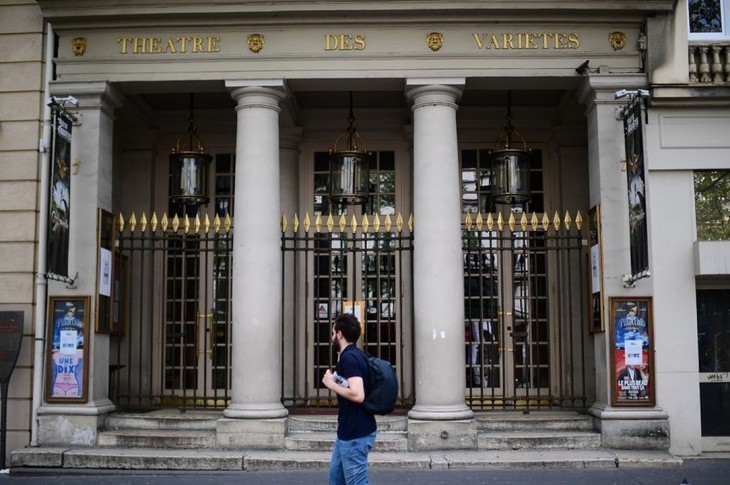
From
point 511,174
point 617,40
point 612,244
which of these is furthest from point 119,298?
point 617,40

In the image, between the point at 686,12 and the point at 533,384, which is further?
the point at 533,384

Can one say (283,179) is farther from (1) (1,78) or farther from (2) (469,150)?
(1) (1,78)

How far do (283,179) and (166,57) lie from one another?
10.9 ft

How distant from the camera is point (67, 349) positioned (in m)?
11.7

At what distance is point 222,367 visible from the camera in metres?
14.4

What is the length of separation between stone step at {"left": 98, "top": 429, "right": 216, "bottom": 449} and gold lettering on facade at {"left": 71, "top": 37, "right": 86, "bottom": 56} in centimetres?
527

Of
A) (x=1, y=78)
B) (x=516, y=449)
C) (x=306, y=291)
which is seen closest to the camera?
(x=516, y=449)

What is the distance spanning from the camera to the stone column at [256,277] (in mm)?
11445

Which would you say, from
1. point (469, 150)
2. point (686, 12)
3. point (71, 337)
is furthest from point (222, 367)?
point (686, 12)

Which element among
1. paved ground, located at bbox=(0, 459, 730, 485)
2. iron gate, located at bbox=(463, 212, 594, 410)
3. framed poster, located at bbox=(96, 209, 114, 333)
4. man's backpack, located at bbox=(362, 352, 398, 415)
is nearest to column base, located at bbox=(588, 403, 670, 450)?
paved ground, located at bbox=(0, 459, 730, 485)

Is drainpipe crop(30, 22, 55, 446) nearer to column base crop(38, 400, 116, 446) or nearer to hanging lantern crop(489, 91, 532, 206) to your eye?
column base crop(38, 400, 116, 446)

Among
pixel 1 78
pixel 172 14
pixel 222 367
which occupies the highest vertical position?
pixel 172 14

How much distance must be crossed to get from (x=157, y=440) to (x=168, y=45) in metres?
5.41

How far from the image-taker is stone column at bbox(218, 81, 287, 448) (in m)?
11.4
